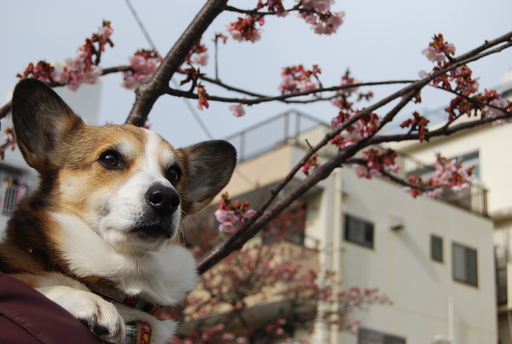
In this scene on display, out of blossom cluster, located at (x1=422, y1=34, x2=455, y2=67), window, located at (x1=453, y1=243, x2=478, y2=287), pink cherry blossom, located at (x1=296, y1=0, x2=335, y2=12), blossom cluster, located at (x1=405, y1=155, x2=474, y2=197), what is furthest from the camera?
window, located at (x1=453, y1=243, x2=478, y2=287)

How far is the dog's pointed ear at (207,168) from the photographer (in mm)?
3426

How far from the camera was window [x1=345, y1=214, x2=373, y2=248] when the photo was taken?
1812cm

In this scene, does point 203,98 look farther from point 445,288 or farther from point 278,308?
point 445,288

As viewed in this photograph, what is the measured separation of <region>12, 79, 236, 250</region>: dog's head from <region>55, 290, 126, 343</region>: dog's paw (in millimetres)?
462

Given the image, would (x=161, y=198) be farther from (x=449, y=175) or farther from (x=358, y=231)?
(x=358, y=231)

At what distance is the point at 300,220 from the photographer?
703 inches

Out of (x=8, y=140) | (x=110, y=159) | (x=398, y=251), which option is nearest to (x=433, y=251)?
→ (x=398, y=251)

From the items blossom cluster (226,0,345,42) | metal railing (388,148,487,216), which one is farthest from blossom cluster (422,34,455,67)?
metal railing (388,148,487,216)

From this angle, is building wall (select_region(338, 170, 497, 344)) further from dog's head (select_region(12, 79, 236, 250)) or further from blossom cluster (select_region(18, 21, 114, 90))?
dog's head (select_region(12, 79, 236, 250))

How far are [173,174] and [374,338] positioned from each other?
51.1 feet

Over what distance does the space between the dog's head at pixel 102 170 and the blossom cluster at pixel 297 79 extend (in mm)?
2143

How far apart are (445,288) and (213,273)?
308 inches

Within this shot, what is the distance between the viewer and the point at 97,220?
8.62 feet

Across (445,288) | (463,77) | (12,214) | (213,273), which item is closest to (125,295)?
(12,214)
